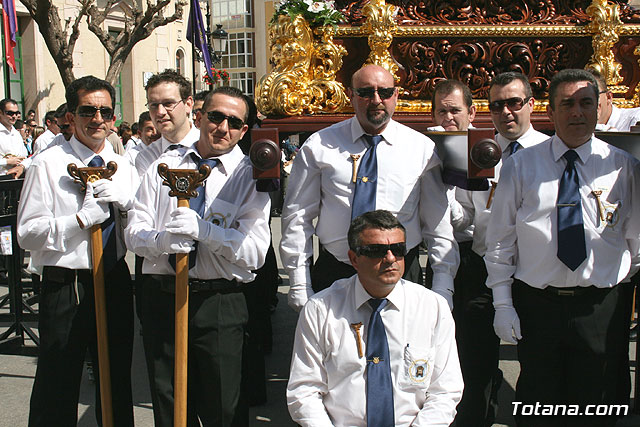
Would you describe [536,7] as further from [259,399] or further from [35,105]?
[35,105]

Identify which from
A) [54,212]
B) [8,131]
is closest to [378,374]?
[54,212]

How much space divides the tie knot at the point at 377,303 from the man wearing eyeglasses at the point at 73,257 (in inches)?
59.1

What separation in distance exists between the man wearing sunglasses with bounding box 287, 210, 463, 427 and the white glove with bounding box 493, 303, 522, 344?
17.7 inches

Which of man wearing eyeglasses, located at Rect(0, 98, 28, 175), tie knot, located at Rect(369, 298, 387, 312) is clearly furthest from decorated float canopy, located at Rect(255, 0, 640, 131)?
man wearing eyeglasses, located at Rect(0, 98, 28, 175)

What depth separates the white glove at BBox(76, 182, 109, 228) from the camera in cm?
327

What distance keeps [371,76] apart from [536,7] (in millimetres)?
2356

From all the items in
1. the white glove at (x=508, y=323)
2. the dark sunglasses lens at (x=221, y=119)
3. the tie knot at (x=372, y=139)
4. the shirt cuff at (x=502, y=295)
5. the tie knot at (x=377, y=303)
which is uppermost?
the dark sunglasses lens at (x=221, y=119)

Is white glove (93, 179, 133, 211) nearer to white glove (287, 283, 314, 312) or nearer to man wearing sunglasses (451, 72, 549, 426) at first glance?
white glove (287, 283, 314, 312)

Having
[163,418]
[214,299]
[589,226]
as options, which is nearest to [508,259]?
[589,226]

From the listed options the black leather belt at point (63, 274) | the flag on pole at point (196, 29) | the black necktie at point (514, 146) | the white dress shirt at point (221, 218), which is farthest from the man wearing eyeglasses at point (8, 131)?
→ the flag on pole at point (196, 29)

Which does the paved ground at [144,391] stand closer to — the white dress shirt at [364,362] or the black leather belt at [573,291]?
the black leather belt at [573,291]

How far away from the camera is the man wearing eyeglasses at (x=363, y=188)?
10.3 ft

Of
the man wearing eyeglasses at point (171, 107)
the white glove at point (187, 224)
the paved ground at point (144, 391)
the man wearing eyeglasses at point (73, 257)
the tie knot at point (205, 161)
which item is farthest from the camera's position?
the paved ground at point (144, 391)

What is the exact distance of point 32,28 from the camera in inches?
734
